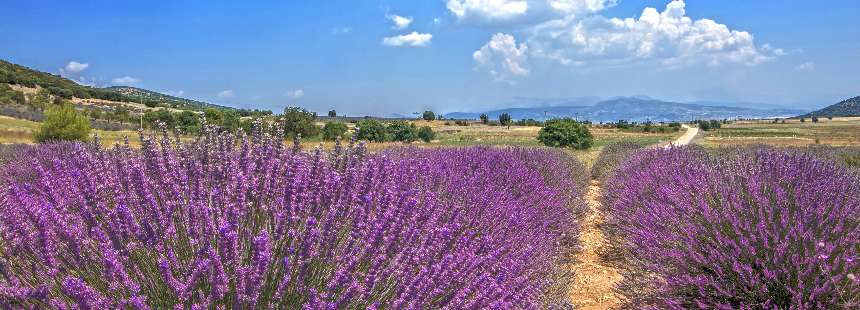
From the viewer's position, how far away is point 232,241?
2021 mm

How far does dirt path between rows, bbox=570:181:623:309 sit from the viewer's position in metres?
4.41

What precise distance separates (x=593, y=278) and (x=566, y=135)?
3282 centimetres

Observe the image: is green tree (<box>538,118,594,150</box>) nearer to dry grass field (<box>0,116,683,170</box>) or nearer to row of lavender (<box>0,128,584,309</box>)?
dry grass field (<box>0,116,683,170</box>)

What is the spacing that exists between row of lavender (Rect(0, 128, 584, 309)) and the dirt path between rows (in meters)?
1.37

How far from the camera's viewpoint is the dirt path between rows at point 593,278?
14.5 ft

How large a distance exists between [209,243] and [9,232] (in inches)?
30.6

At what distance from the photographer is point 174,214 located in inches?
99.0

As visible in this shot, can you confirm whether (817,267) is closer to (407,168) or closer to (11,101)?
(407,168)

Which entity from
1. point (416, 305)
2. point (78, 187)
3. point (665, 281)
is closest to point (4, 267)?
point (78, 187)

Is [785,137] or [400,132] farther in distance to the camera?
[785,137]

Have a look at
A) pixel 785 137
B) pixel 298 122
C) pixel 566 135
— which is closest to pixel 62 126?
pixel 298 122

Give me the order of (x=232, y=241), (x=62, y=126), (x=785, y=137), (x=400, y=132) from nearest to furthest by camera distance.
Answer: (x=232, y=241), (x=62, y=126), (x=400, y=132), (x=785, y=137)

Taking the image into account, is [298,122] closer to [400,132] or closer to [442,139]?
[400,132]

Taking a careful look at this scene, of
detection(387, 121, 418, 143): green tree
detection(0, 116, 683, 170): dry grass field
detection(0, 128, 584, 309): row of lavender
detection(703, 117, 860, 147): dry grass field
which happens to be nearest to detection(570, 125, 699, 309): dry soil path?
detection(0, 128, 584, 309): row of lavender
